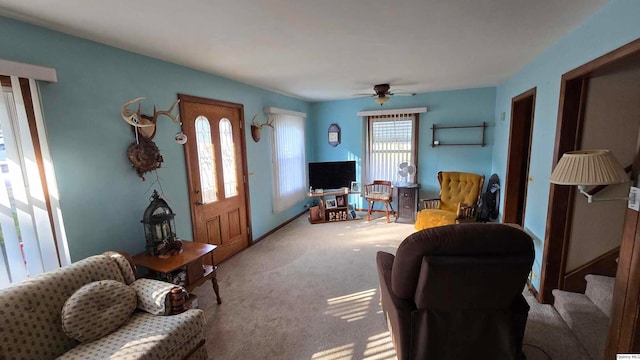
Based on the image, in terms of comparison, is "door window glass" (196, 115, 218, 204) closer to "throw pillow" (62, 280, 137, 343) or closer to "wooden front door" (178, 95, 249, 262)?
"wooden front door" (178, 95, 249, 262)

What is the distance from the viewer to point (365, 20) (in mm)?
1822

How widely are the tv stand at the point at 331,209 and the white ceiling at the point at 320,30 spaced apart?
2497mm

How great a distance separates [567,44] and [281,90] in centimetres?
347

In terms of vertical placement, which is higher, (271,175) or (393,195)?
(271,175)

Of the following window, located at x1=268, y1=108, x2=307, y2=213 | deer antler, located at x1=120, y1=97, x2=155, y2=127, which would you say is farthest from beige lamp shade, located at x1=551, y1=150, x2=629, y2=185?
window, located at x1=268, y1=108, x2=307, y2=213

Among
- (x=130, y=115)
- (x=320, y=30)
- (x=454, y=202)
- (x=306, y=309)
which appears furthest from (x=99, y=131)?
(x=454, y=202)

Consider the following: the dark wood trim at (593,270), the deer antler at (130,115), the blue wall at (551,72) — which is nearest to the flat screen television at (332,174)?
the blue wall at (551,72)

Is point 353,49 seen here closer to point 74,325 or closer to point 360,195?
point 74,325

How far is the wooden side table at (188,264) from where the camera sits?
2.16m

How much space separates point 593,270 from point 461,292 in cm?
160

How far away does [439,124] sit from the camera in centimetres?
486

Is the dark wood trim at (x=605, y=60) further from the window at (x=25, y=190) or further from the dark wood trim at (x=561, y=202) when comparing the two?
the window at (x=25, y=190)

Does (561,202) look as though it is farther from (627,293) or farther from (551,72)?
(551,72)

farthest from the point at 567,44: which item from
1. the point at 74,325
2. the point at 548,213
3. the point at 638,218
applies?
the point at 74,325
